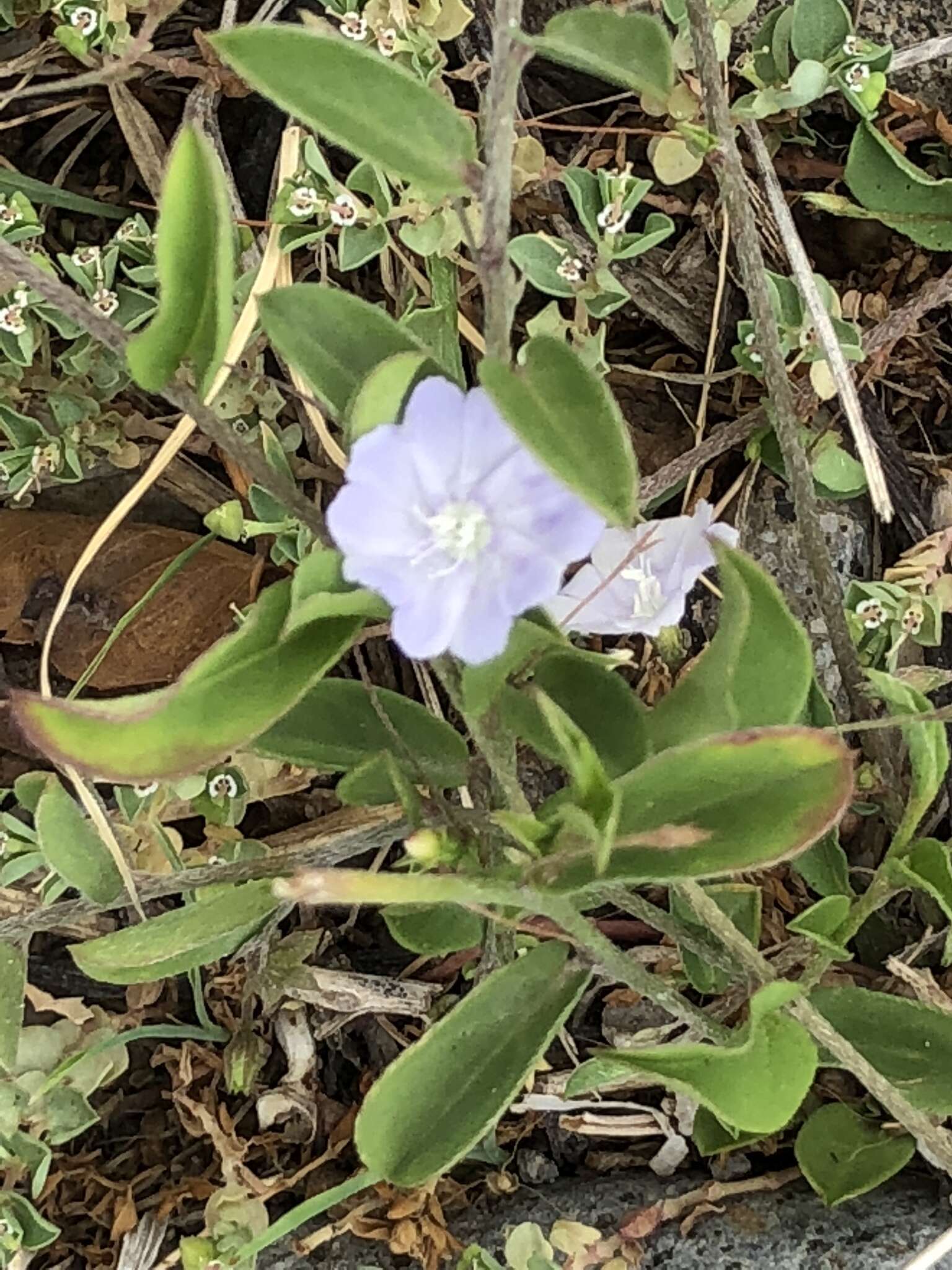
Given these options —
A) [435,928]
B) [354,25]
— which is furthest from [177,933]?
[354,25]

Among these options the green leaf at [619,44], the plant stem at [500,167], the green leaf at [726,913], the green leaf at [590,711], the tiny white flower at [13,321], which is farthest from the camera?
the tiny white flower at [13,321]

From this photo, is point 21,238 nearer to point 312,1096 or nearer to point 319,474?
point 319,474


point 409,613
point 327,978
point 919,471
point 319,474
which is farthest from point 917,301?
point 327,978

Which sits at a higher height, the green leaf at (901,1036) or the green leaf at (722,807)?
the green leaf at (722,807)

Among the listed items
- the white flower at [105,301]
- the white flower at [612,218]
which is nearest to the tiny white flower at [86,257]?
the white flower at [105,301]

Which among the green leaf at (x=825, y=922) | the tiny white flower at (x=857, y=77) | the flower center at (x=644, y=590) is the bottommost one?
the green leaf at (x=825, y=922)

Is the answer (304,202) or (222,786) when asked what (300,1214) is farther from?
(304,202)

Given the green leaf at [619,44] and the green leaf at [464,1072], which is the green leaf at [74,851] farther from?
the green leaf at [619,44]

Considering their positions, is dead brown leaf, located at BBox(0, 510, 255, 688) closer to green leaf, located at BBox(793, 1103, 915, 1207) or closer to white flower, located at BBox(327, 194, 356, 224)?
white flower, located at BBox(327, 194, 356, 224)
